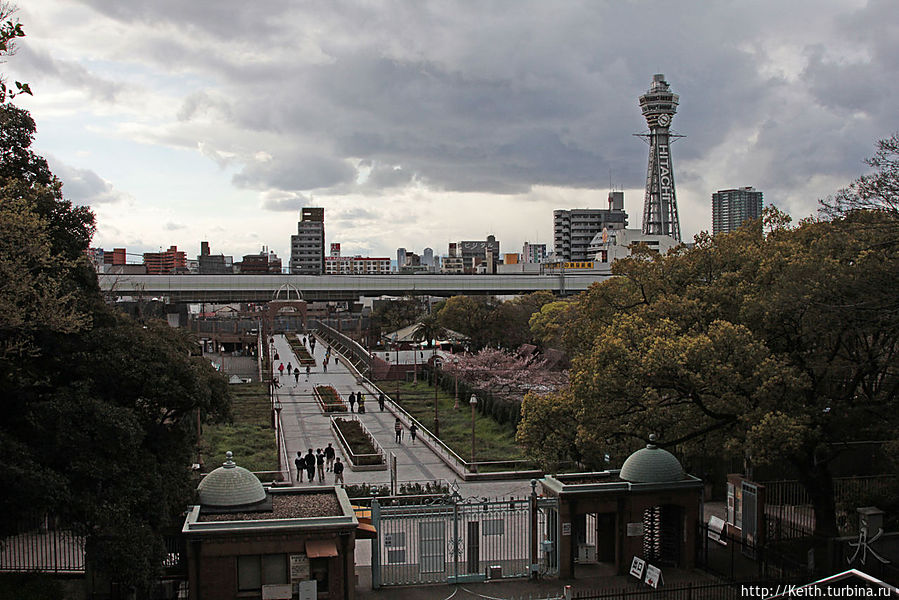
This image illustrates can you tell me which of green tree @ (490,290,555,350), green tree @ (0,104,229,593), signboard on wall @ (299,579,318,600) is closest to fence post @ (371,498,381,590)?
signboard on wall @ (299,579,318,600)

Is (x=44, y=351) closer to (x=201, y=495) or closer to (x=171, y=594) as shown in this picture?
(x=201, y=495)

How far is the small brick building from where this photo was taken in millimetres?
15062

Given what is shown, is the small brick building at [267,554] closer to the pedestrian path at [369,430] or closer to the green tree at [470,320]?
the pedestrian path at [369,430]

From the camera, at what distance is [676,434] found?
19594mm

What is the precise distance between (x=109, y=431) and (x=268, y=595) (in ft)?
13.8

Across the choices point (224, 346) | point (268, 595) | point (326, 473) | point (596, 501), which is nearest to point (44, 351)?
point (268, 595)

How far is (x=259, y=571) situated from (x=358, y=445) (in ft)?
59.5

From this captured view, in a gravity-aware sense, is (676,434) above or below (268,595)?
above

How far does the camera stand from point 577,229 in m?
188

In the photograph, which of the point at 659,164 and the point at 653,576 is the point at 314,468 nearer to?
the point at 653,576

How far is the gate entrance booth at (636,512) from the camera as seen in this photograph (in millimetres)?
17734

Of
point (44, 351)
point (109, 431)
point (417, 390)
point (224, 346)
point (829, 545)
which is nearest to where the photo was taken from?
point (109, 431)

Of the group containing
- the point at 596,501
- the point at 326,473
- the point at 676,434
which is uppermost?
the point at 676,434

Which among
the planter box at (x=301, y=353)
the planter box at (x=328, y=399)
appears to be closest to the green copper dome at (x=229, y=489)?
the planter box at (x=328, y=399)
